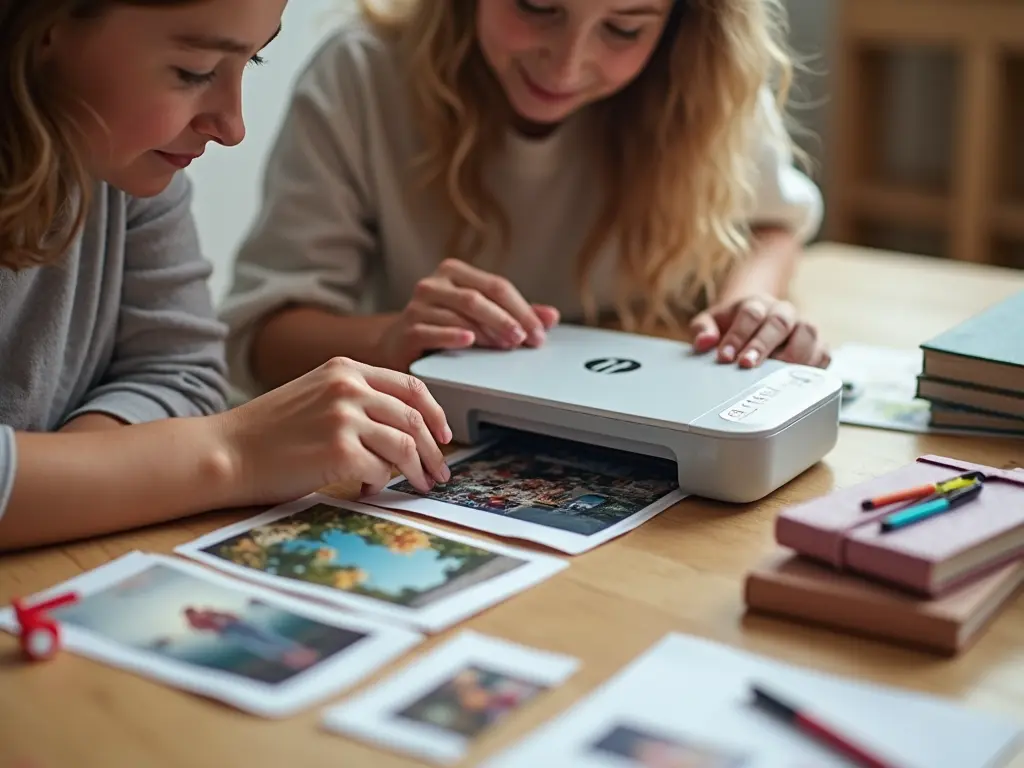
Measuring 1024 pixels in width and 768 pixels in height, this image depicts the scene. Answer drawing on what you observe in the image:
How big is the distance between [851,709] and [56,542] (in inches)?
22.2

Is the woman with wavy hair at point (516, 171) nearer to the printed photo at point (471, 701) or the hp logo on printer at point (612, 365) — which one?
the hp logo on printer at point (612, 365)

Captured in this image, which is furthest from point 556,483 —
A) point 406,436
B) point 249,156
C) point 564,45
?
point 249,156

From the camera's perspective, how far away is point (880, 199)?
300 centimetres

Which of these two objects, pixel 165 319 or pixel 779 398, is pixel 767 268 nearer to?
pixel 779 398

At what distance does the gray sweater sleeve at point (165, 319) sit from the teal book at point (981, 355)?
67cm

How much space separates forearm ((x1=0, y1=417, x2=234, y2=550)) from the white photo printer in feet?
0.79

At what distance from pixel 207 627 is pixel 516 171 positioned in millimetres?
884

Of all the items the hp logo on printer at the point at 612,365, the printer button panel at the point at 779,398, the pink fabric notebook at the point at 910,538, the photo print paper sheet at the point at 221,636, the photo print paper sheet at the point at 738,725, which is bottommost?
the photo print paper sheet at the point at 738,725

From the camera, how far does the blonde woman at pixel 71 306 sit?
0.92 metres

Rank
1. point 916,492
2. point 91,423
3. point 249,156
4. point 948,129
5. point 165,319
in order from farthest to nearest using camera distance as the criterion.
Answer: point 948,129
point 249,156
point 165,319
point 91,423
point 916,492

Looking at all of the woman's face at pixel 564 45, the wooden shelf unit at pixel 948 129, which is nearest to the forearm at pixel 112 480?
the woman's face at pixel 564 45

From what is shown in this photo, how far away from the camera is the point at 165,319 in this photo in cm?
121

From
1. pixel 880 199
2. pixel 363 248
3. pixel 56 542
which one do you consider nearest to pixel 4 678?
pixel 56 542

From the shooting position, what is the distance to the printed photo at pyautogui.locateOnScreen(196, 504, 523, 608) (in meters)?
0.86
